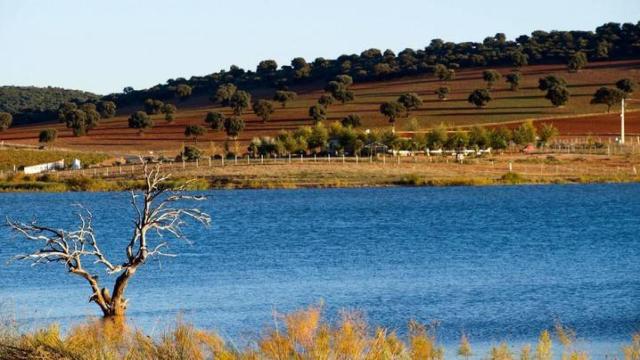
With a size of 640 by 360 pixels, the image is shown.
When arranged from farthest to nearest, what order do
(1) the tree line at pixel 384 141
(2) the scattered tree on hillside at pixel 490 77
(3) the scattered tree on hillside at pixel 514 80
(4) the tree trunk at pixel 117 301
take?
(2) the scattered tree on hillside at pixel 490 77 → (3) the scattered tree on hillside at pixel 514 80 → (1) the tree line at pixel 384 141 → (4) the tree trunk at pixel 117 301

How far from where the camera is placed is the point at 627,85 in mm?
157125

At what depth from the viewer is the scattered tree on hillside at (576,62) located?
18062cm

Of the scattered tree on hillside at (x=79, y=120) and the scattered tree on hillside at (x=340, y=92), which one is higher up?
the scattered tree on hillside at (x=340, y=92)

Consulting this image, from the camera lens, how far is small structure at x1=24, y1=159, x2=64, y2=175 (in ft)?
393

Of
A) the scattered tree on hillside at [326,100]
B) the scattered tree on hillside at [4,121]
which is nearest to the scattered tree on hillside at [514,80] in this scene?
the scattered tree on hillside at [326,100]

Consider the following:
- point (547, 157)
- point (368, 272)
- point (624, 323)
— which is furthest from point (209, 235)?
point (547, 157)

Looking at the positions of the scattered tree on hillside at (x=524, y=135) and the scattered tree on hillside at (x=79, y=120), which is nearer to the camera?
the scattered tree on hillside at (x=524, y=135)

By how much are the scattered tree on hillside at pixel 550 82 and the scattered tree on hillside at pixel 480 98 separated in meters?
8.18

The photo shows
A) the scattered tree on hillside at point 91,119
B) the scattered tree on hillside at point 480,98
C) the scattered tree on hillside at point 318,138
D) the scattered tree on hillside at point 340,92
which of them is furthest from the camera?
the scattered tree on hillside at point 340,92

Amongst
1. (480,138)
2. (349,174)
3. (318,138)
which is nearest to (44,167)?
(318,138)

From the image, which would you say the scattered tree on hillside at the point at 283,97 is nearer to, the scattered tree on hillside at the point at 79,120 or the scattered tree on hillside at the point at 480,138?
the scattered tree on hillside at the point at 79,120

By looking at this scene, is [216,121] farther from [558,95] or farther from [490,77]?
[558,95]

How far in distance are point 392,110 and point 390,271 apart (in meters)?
111

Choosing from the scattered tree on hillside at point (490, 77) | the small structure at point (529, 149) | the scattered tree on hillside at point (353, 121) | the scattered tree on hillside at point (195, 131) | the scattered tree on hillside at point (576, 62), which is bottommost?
the small structure at point (529, 149)
